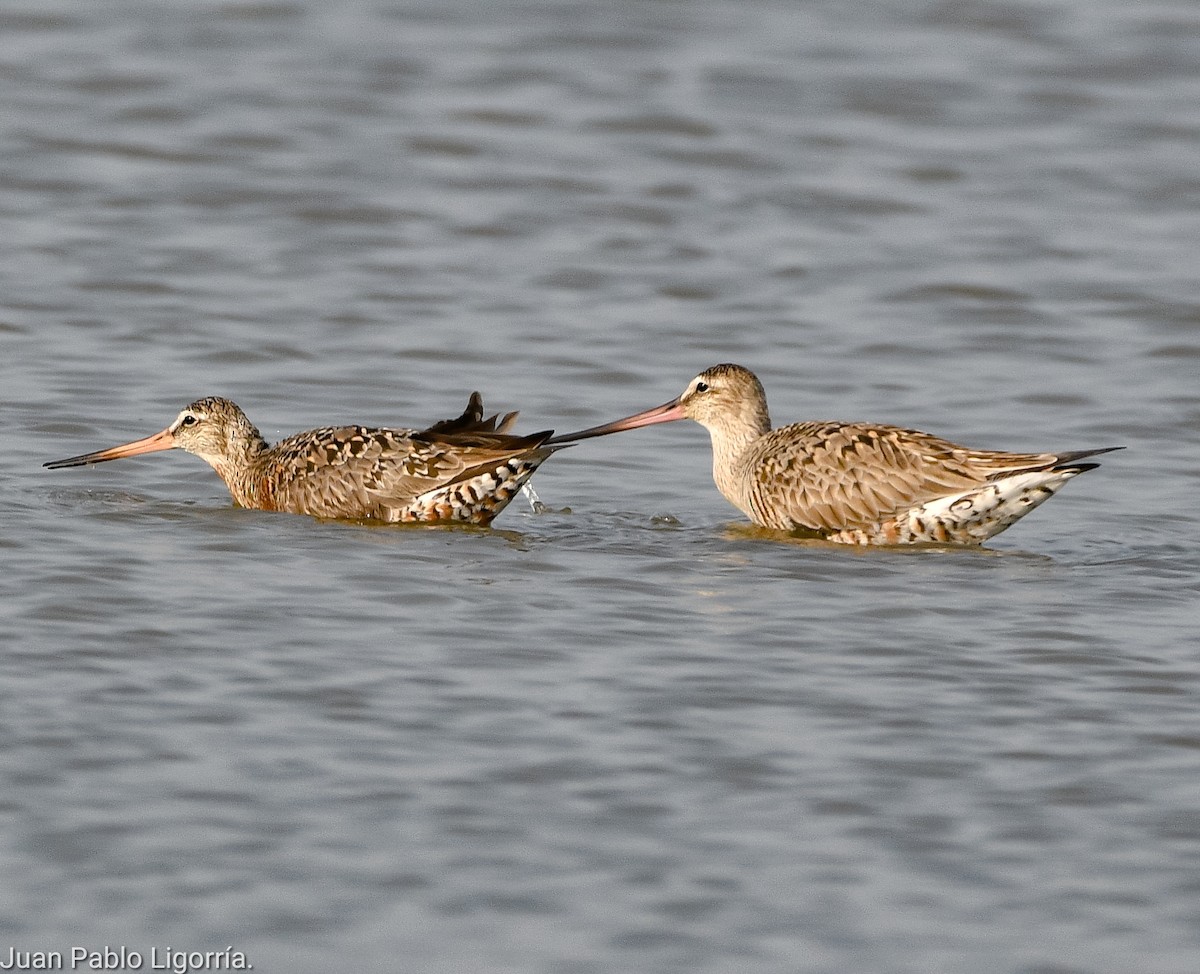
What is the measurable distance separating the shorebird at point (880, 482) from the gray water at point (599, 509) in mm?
235

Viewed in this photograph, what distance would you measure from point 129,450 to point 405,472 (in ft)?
4.57

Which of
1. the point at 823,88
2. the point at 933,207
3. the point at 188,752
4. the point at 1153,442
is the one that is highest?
the point at 823,88

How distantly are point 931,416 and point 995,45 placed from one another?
8.82 m

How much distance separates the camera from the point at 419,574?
907 centimetres

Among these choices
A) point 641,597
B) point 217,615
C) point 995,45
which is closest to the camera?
point 217,615

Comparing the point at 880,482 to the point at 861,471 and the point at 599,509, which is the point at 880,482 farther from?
the point at 599,509

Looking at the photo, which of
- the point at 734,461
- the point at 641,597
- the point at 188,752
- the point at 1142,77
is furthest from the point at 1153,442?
the point at 1142,77

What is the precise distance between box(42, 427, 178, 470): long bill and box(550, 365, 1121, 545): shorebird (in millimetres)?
1815

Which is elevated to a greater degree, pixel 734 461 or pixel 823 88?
pixel 823 88

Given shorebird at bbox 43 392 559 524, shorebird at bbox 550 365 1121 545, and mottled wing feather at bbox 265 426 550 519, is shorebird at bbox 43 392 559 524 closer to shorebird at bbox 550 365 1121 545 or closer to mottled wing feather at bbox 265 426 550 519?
mottled wing feather at bbox 265 426 550 519

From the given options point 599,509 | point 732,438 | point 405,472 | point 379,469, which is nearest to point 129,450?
point 379,469

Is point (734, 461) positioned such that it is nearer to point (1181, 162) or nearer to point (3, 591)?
point (3, 591)

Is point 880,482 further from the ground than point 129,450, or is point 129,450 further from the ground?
point 129,450

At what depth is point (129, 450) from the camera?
35.7 feet
